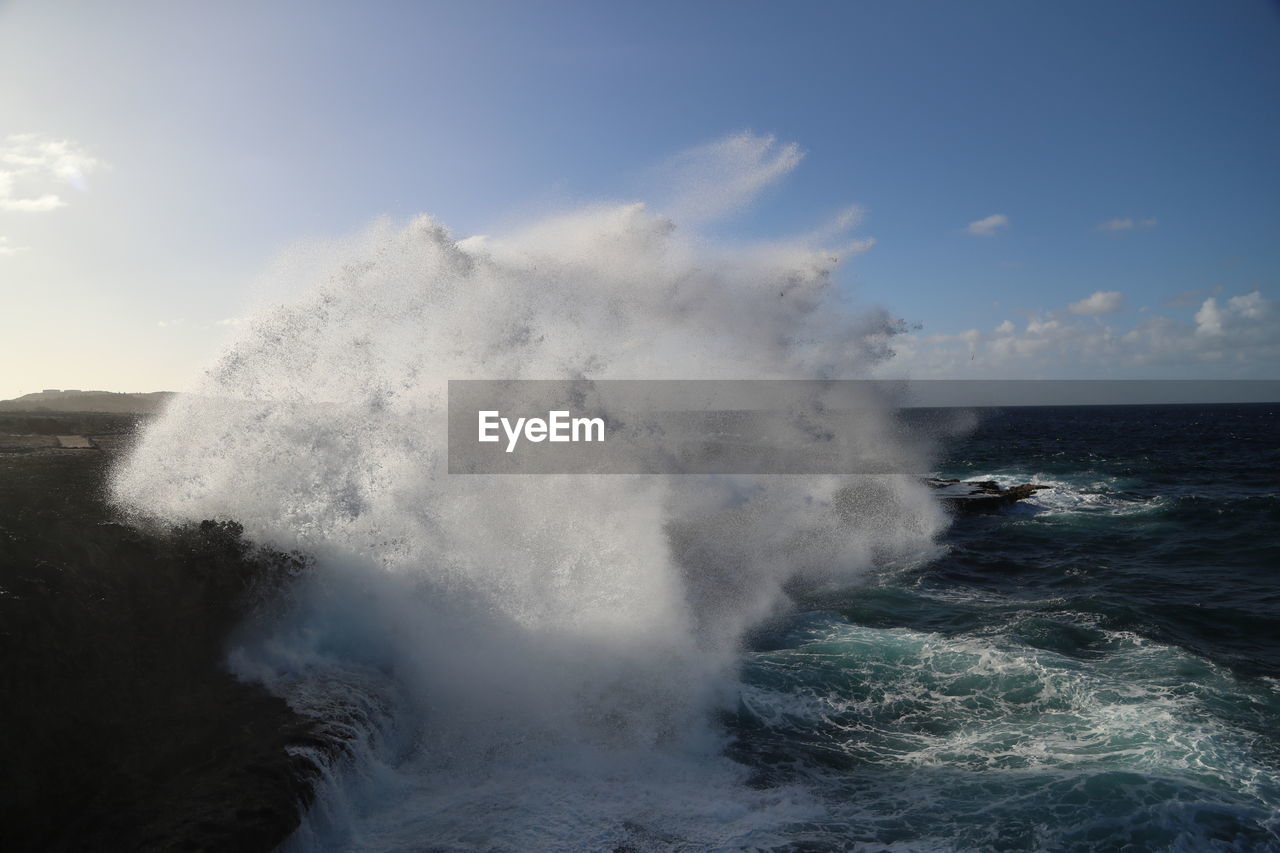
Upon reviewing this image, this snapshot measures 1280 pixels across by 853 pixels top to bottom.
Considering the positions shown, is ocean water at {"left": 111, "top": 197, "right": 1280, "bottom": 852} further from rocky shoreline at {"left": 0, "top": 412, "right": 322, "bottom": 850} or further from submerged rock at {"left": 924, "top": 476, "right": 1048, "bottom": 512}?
submerged rock at {"left": 924, "top": 476, "right": 1048, "bottom": 512}

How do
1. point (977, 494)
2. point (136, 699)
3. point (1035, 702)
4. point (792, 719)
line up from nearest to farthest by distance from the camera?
point (136, 699) → point (792, 719) → point (1035, 702) → point (977, 494)

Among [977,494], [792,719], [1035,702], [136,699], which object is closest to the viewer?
[136,699]

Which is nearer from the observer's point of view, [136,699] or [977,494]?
[136,699]

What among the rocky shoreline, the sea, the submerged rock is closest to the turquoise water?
the sea

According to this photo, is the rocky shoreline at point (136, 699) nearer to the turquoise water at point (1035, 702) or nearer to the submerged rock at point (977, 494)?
the turquoise water at point (1035, 702)

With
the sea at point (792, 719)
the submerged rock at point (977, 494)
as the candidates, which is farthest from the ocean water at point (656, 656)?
the submerged rock at point (977, 494)

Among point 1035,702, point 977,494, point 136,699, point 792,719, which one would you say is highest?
point 136,699

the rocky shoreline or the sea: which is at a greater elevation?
the rocky shoreline

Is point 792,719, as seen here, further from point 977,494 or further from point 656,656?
point 977,494

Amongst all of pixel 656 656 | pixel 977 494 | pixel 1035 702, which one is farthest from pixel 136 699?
pixel 977 494
